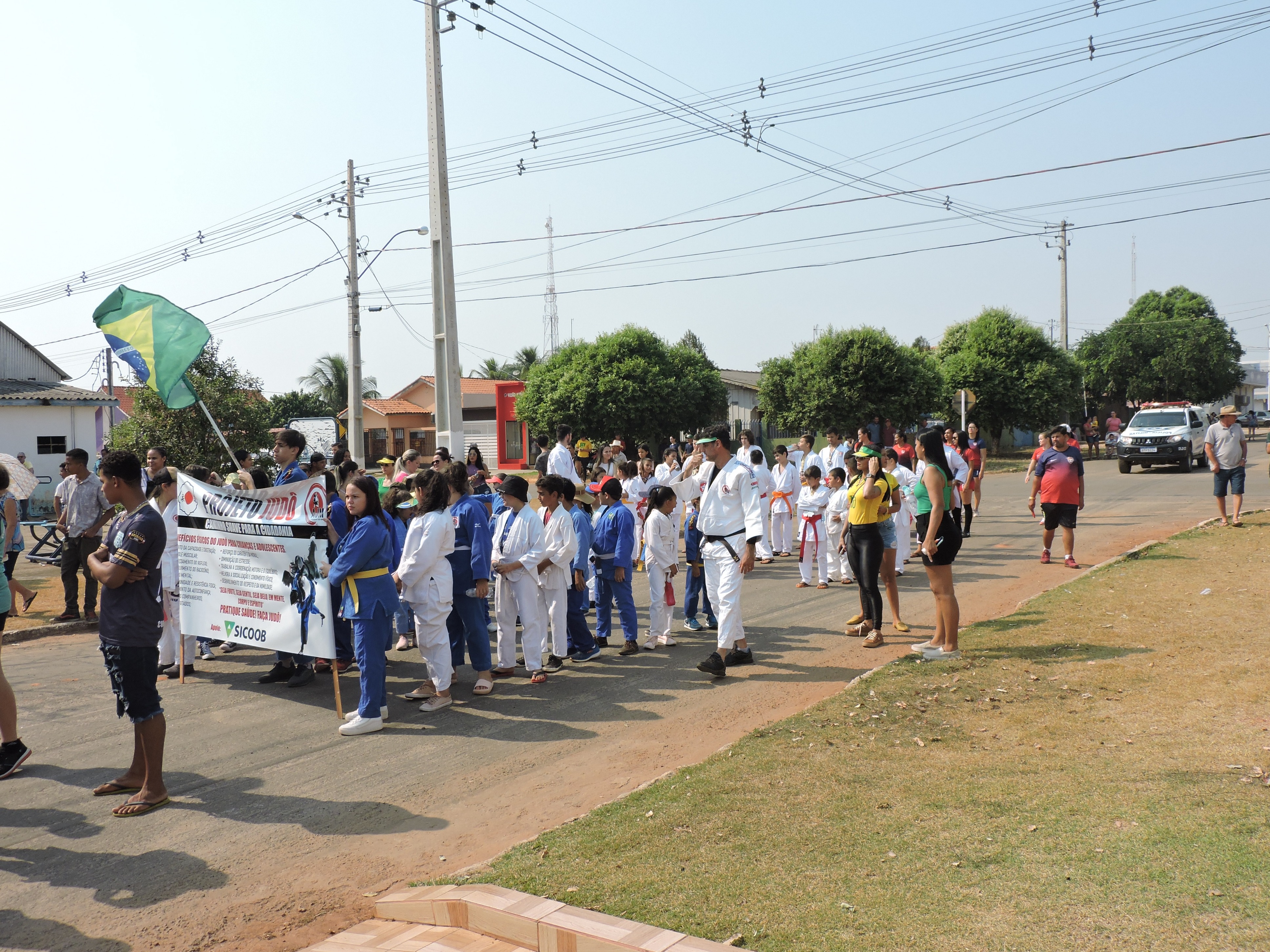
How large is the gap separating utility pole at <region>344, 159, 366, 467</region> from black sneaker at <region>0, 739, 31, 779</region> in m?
19.0

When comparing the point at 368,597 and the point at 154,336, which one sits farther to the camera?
the point at 154,336

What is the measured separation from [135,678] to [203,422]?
1636cm

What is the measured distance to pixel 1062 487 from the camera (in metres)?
12.7

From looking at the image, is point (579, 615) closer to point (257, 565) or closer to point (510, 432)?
point (257, 565)

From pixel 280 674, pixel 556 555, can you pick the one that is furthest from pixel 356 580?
pixel 280 674

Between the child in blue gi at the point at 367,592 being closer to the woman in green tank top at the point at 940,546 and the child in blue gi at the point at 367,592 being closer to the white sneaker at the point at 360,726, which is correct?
the white sneaker at the point at 360,726

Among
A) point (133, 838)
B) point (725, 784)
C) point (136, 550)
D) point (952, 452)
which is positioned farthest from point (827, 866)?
point (952, 452)

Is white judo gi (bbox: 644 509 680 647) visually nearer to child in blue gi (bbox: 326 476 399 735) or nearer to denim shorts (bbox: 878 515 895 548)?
denim shorts (bbox: 878 515 895 548)

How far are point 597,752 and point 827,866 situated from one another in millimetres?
2482

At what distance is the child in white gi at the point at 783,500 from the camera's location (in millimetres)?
15203

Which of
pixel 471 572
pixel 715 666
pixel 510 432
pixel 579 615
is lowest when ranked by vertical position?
pixel 715 666

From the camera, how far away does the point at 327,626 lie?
7477 mm

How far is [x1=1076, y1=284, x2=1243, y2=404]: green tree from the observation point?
59.8 metres

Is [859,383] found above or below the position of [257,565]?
above
